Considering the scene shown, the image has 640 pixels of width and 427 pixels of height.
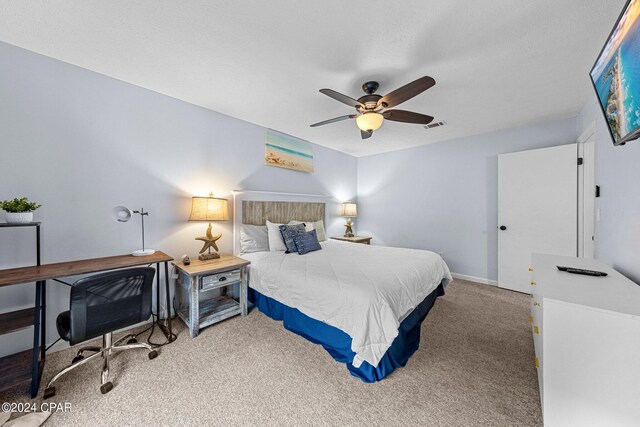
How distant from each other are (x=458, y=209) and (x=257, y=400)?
4072 millimetres

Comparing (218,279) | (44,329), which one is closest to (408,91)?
(218,279)

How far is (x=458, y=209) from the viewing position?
409 centimetres

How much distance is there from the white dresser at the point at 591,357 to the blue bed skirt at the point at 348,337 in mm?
906

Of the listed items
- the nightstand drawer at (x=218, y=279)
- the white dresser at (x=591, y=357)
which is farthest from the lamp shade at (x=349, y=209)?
the white dresser at (x=591, y=357)

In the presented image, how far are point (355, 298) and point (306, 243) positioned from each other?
1446 millimetres

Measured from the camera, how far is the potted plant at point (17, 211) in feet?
5.42

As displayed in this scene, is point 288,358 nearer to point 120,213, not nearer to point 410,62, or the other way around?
point 120,213

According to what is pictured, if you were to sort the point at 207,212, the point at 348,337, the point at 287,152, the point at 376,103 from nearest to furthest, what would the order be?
1. the point at 348,337
2. the point at 376,103
3. the point at 207,212
4. the point at 287,152

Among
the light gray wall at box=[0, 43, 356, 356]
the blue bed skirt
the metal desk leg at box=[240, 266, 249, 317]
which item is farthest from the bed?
the light gray wall at box=[0, 43, 356, 356]

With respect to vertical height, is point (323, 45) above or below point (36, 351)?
above

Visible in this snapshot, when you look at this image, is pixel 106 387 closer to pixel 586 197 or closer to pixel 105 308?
pixel 105 308

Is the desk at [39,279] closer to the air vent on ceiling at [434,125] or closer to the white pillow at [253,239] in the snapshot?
the white pillow at [253,239]

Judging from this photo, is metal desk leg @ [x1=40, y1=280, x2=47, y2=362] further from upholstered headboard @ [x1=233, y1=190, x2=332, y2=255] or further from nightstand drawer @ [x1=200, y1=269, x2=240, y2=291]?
upholstered headboard @ [x1=233, y1=190, x2=332, y2=255]

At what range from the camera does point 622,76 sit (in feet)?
3.83
